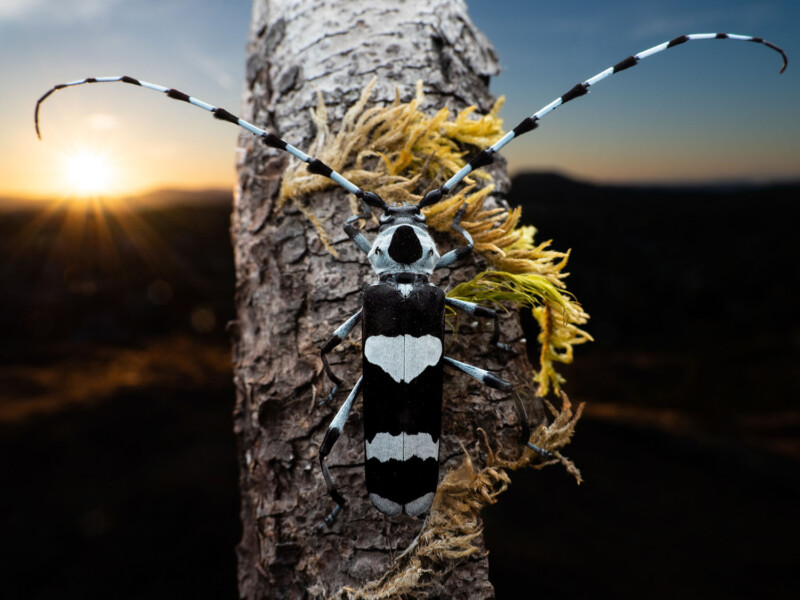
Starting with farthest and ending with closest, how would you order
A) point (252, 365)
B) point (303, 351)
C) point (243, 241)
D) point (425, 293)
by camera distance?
point (243, 241), point (252, 365), point (303, 351), point (425, 293)

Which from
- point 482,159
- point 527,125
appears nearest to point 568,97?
point 527,125

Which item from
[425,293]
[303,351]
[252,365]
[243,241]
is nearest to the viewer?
[425,293]

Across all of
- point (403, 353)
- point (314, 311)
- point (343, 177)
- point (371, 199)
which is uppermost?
point (343, 177)

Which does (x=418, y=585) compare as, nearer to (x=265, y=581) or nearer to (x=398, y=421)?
(x=398, y=421)

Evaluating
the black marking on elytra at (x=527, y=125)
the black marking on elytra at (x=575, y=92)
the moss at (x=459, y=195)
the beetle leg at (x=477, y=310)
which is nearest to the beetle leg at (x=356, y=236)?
the moss at (x=459, y=195)

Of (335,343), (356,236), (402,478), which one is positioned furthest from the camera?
(356,236)

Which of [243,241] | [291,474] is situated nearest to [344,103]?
[243,241]

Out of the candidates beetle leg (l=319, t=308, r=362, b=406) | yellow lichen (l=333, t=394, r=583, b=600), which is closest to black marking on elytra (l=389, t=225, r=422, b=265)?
beetle leg (l=319, t=308, r=362, b=406)

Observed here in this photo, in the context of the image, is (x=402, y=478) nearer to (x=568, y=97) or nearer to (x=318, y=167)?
(x=318, y=167)
